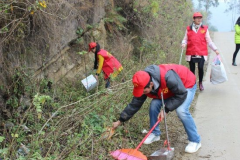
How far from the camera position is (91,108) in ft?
14.0

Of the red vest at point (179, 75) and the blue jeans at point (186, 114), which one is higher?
the red vest at point (179, 75)

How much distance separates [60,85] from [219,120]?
132 inches

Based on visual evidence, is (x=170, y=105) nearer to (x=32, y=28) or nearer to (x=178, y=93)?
(x=178, y=93)

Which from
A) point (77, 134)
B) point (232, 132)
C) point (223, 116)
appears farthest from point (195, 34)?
point (77, 134)

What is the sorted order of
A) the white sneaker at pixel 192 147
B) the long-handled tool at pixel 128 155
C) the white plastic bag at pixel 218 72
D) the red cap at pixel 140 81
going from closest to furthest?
1. the red cap at pixel 140 81
2. the long-handled tool at pixel 128 155
3. the white sneaker at pixel 192 147
4. the white plastic bag at pixel 218 72

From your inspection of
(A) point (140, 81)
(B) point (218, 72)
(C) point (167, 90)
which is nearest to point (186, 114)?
(C) point (167, 90)

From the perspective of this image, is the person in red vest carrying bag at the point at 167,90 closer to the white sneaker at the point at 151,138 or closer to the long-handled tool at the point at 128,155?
the white sneaker at the point at 151,138

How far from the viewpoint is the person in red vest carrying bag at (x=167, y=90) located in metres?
3.25

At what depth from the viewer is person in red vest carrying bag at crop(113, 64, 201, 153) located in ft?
10.7

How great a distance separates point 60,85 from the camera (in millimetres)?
6012

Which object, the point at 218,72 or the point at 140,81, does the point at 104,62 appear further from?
the point at 140,81

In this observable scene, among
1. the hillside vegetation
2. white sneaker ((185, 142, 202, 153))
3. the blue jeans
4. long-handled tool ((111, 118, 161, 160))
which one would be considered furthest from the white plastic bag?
long-handled tool ((111, 118, 161, 160))

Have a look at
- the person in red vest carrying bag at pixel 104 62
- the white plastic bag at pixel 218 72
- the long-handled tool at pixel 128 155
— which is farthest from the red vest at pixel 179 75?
the white plastic bag at pixel 218 72

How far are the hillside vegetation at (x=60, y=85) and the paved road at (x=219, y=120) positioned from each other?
0.52 m
